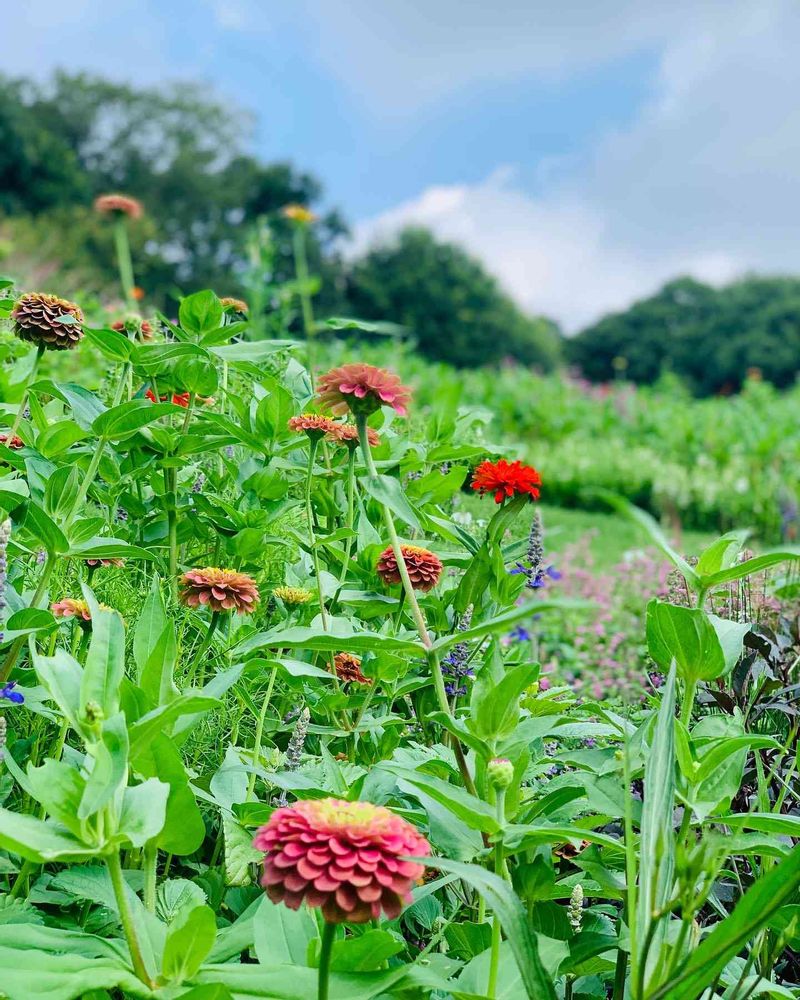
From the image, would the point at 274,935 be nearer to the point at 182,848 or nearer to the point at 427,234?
the point at 182,848

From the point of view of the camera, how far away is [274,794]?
3.86ft

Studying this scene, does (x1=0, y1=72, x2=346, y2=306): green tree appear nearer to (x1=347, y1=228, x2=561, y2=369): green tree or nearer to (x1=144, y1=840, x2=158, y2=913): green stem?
(x1=347, y1=228, x2=561, y2=369): green tree

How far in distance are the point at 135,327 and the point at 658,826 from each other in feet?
4.06

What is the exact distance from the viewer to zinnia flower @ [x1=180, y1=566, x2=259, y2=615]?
1098 mm

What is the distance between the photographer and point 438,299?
102 ft

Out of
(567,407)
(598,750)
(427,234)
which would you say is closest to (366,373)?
(598,750)

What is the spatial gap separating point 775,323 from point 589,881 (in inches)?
1453

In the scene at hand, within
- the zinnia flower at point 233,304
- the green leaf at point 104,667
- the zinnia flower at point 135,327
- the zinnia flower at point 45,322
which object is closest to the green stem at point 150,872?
the green leaf at point 104,667

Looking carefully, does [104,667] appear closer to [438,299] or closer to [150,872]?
[150,872]

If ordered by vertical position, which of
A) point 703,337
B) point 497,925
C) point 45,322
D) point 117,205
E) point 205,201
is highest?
point 205,201

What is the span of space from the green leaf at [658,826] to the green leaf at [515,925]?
0.10m

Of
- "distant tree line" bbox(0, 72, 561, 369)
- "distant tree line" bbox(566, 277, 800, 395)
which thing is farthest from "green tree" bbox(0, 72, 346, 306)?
"distant tree line" bbox(566, 277, 800, 395)

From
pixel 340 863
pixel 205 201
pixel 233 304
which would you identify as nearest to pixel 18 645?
pixel 340 863

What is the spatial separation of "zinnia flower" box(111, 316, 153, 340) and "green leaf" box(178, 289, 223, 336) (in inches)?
10.3
